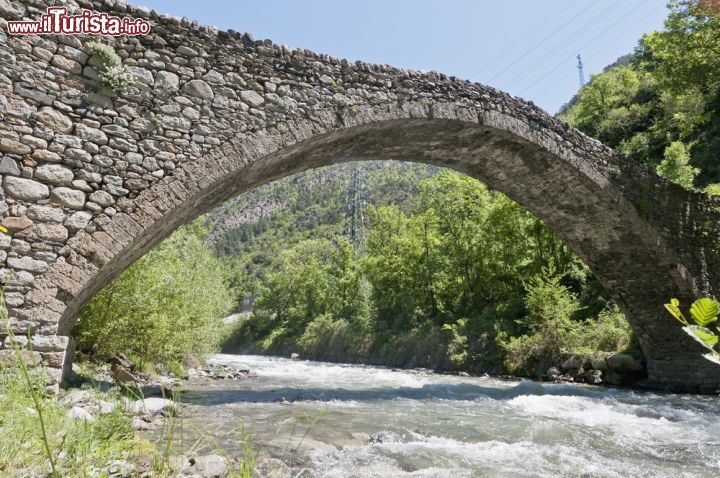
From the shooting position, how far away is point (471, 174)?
9.91 m

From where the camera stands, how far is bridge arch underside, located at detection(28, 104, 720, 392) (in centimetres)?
526

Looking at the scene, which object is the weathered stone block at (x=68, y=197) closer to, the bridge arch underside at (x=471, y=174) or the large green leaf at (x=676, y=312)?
the bridge arch underside at (x=471, y=174)

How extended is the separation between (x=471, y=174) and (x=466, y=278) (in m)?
11.1

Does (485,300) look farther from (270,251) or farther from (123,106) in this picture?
(270,251)

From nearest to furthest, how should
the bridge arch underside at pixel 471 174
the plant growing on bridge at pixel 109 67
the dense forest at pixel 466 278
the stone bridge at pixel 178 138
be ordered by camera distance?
the stone bridge at pixel 178 138
the bridge arch underside at pixel 471 174
the plant growing on bridge at pixel 109 67
the dense forest at pixel 466 278

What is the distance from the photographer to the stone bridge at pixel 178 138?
4.95m

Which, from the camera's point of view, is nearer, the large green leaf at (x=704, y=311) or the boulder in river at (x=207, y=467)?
the large green leaf at (x=704, y=311)

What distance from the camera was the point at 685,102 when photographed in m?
21.7

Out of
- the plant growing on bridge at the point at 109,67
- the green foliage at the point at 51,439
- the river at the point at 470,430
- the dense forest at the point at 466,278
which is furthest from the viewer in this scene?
the dense forest at the point at 466,278

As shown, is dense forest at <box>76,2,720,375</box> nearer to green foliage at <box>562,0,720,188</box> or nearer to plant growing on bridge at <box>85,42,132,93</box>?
green foliage at <box>562,0,720,188</box>

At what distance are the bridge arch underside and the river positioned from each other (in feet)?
5.97

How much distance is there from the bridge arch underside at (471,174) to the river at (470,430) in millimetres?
1819

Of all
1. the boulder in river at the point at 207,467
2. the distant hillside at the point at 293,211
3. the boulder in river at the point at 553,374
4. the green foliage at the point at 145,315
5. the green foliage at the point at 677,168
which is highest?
the distant hillside at the point at 293,211

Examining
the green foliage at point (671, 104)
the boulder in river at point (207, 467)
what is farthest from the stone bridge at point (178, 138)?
the green foliage at point (671, 104)
